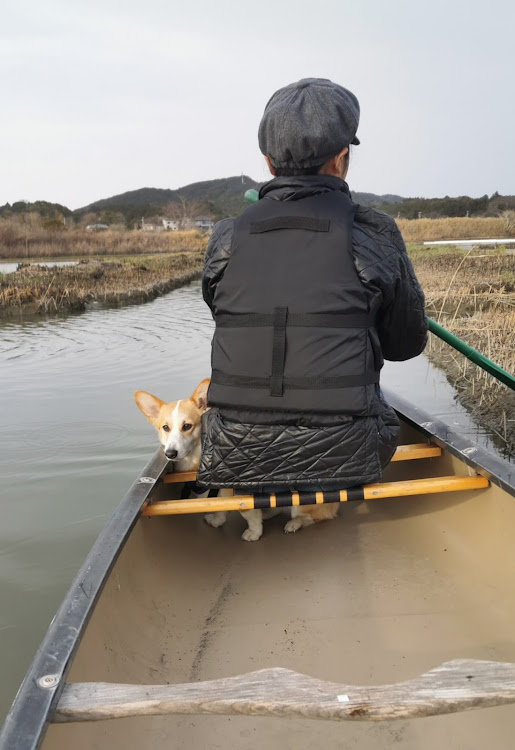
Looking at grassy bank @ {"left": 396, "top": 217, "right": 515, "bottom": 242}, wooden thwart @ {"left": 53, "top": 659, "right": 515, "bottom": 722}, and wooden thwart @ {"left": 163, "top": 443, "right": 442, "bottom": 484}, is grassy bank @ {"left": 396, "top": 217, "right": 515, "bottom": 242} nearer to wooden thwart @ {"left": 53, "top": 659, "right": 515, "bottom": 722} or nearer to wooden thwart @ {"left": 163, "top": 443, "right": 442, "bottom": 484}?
wooden thwart @ {"left": 163, "top": 443, "right": 442, "bottom": 484}

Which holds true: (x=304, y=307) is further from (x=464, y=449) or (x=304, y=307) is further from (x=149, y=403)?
(x=149, y=403)

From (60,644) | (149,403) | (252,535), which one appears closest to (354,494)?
(252,535)

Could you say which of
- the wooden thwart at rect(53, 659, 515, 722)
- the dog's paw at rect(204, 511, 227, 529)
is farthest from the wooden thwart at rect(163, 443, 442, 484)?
the wooden thwart at rect(53, 659, 515, 722)

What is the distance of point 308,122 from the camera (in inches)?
94.0

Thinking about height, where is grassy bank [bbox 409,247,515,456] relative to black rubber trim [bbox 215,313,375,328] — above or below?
below

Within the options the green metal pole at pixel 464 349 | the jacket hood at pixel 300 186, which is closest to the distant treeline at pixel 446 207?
the green metal pole at pixel 464 349

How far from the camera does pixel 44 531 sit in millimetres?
4906

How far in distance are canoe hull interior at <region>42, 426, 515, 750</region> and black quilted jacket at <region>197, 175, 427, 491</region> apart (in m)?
0.62

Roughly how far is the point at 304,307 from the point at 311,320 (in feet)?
0.18

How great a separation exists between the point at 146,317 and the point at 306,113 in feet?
47.4

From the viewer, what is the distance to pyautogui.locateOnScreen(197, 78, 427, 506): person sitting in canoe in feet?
7.70

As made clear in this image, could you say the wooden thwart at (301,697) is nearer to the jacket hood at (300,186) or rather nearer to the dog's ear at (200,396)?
the jacket hood at (300,186)

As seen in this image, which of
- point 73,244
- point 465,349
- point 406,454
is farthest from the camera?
point 73,244

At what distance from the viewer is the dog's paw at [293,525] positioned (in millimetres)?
3469
